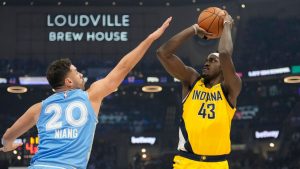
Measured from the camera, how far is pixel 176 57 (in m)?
5.41

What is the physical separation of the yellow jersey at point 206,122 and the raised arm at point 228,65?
91 mm

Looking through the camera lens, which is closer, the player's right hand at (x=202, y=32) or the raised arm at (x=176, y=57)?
the raised arm at (x=176, y=57)

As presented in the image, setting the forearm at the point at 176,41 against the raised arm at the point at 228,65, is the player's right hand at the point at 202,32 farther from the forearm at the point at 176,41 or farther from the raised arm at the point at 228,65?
the raised arm at the point at 228,65

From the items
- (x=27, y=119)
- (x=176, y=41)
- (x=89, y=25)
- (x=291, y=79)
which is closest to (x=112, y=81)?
(x=27, y=119)

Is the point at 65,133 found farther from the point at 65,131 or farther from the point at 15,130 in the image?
the point at 15,130

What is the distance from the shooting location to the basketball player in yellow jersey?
5152mm

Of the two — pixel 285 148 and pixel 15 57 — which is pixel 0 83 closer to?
pixel 15 57

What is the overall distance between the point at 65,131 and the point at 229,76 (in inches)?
76.6

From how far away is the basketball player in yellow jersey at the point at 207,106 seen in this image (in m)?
5.15

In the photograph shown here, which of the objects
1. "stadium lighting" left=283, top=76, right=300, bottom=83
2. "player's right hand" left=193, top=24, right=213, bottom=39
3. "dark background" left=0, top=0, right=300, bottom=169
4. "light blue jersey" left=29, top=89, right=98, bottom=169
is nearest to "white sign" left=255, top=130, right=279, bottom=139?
"dark background" left=0, top=0, right=300, bottom=169

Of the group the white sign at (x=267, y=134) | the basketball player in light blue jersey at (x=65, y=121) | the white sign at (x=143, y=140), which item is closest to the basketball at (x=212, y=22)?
the basketball player in light blue jersey at (x=65, y=121)

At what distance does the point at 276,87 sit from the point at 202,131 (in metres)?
18.4

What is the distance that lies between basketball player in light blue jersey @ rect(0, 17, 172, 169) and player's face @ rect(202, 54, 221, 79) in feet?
4.96

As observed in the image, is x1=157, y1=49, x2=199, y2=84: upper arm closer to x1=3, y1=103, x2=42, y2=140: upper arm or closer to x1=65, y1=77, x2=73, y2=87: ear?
x1=65, y1=77, x2=73, y2=87: ear
